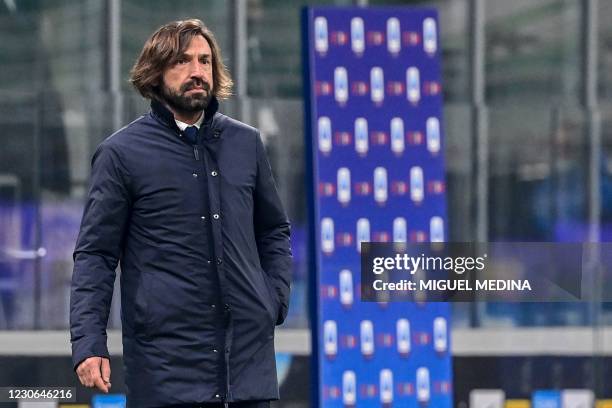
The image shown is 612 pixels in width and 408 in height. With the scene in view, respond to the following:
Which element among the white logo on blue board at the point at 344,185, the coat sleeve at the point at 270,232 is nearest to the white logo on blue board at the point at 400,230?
the white logo on blue board at the point at 344,185

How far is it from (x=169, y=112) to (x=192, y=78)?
9cm

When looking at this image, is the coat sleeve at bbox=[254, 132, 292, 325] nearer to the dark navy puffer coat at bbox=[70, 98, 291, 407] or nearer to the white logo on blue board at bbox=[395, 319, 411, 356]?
the dark navy puffer coat at bbox=[70, 98, 291, 407]

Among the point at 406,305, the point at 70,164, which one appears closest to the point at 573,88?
the point at 406,305

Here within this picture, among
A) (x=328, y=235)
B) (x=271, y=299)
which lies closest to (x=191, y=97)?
(x=271, y=299)

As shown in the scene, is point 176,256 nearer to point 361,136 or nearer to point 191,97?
point 191,97

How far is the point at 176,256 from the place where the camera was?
9.66 ft

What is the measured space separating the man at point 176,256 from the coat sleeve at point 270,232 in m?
0.07

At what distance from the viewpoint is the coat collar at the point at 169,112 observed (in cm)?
301

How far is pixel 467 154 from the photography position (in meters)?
6.25

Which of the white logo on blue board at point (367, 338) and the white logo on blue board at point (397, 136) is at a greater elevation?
the white logo on blue board at point (397, 136)

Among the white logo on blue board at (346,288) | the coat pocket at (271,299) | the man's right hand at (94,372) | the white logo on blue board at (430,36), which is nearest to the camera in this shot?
the man's right hand at (94,372)

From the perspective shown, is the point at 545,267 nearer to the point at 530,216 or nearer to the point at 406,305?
the point at 530,216

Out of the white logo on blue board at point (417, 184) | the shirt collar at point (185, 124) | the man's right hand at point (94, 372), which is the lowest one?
the man's right hand at point (94, 372)

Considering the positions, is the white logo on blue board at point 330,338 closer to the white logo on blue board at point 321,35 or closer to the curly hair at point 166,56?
the white logo on blue board at point 321,35
